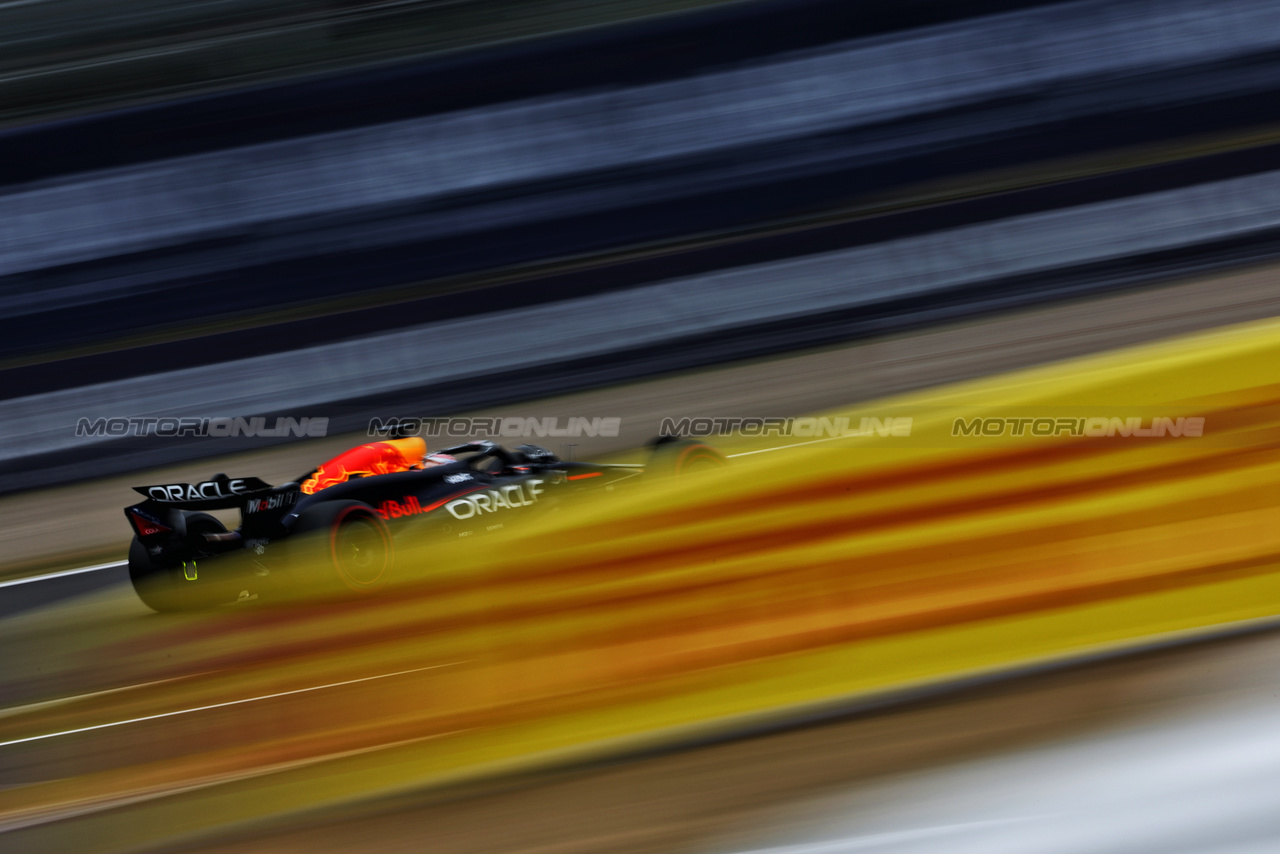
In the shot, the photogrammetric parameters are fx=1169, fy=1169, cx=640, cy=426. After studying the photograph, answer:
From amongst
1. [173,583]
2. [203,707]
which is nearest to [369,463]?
[173,583]

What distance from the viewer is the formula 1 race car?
5102 millimetres

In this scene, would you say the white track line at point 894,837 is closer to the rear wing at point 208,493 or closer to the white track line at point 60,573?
the rear wing at point 208,493

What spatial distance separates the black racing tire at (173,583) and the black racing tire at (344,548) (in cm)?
47

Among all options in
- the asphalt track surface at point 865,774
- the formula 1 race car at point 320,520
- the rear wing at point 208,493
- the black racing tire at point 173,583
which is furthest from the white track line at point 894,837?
the black racing tire at point 173,583

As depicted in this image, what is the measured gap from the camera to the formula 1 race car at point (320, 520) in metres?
5.10

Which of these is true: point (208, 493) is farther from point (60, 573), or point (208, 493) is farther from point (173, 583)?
point (60, 573)

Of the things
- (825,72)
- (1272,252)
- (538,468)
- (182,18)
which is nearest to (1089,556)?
(538,468)

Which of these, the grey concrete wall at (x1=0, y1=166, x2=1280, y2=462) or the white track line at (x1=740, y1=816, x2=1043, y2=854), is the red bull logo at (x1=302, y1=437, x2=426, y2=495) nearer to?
the grey concrete wall at (x1=0, y1=166, x2=1280, y2=462)

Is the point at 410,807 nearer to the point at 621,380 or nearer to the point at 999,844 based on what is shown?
the point at 999,844

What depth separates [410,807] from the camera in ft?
9.20

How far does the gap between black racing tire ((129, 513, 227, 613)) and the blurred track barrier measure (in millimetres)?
2612

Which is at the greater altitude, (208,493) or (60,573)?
(208,493)

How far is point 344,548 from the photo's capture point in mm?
5145

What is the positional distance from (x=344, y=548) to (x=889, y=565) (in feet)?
9.89
